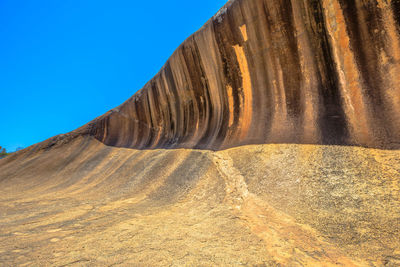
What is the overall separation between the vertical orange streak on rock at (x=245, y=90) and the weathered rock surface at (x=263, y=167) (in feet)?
0.10

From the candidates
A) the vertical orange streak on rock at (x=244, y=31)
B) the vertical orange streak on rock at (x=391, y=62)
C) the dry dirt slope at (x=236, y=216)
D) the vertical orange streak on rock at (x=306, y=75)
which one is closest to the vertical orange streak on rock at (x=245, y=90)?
the vertical orange streak on rock at (x=244, y=31)

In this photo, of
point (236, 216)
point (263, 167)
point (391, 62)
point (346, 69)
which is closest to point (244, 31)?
point (346, 69)


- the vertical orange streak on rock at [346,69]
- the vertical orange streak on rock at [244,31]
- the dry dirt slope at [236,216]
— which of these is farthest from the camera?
the vertical orange streak on rock at [244,31]

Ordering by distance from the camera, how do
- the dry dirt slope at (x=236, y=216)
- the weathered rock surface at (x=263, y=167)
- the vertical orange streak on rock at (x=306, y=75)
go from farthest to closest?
the vertical orange streak on rock at (x=306, y=75) < the weathered rock surface at (x=263, y=167) < the dry dirt slope at (x=236, y=216)

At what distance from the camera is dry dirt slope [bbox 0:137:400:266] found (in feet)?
5.60

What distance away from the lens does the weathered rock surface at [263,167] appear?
1.84 metres

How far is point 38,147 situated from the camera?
32.4ft

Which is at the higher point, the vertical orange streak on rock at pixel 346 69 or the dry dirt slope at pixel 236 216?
the vertical orange streak on rock at pixel 346 69

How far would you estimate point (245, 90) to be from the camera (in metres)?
4.72

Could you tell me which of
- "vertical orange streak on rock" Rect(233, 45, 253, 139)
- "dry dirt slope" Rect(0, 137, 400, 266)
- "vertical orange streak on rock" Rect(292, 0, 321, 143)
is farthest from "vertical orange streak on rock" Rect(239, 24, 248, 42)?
"dry dirt slope" Rect(0, 137, 400, 266)

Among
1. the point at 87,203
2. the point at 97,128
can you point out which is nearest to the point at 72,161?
the point at 97,128

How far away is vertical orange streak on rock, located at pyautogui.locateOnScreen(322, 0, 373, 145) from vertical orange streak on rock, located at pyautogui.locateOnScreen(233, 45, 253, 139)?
5.51ft

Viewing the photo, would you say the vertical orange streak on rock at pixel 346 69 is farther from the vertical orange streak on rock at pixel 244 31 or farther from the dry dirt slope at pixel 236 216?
the vertical orange streak on rock at pixel 244 31

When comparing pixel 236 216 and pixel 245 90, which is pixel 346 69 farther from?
pixel 236 216
